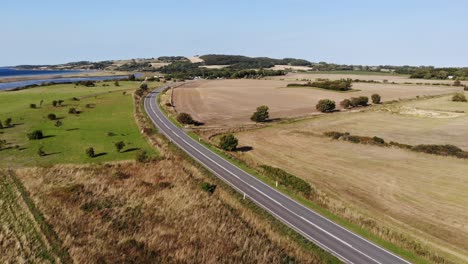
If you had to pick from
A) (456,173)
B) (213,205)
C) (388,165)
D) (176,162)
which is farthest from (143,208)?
(456,173)

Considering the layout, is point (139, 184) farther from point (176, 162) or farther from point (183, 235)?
point (183, 235)

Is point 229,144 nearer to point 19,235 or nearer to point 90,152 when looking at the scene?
point 90,152

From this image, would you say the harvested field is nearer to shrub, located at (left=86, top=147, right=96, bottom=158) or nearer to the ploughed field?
shrub, located at (left=86, top=147, right=96, bottom=158)

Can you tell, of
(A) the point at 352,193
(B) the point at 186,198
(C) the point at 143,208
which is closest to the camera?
(C) the point at 143,208

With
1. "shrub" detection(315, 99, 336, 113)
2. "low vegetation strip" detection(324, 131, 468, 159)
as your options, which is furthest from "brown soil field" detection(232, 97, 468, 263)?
"shrub" detection(315, 99, 336, 113)

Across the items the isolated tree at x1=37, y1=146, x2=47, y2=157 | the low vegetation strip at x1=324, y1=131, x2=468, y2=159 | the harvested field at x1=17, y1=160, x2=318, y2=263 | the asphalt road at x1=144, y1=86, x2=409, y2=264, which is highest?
the isolated tree at x1=37, y1=146, x2=47, y2=157

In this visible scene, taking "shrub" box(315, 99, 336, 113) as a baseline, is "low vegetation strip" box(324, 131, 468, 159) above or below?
below

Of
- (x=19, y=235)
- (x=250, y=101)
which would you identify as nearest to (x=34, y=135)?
(x=19, y=235)
